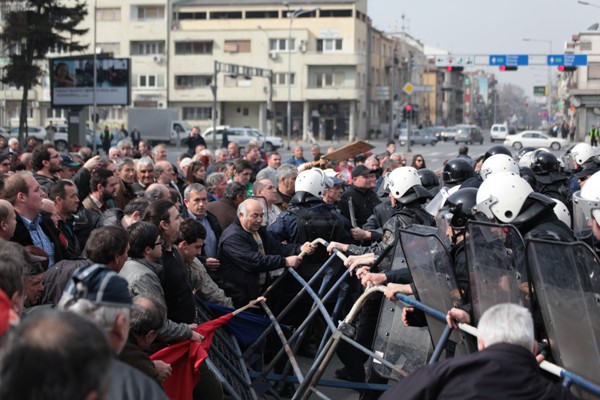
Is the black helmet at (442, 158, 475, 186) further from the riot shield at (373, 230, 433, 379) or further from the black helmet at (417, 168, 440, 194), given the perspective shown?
the riot shield at (373, 230, 433, 379)

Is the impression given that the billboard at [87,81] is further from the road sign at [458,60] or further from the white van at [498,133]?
the white van at [498,133]

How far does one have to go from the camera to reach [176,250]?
6879 millimetres

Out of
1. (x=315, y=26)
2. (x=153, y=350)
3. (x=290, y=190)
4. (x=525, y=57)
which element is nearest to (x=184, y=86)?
(x=315, y=26)

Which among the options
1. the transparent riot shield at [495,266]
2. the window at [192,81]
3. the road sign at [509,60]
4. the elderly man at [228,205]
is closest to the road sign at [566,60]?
the road sign at [509,60]

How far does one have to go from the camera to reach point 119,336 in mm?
3367

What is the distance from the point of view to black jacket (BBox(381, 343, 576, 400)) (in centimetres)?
361

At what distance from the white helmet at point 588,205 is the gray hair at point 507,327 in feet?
7.60

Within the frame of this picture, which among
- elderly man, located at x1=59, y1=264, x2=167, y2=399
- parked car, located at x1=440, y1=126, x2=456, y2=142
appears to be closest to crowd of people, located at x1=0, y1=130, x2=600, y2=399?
elderly man, located at x1=59, y1=264, x2=167, y2=399

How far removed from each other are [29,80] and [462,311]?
1783 inches

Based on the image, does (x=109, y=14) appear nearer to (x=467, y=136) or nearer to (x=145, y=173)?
(x=467, y=136)

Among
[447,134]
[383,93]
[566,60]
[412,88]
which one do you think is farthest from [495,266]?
[383,93]

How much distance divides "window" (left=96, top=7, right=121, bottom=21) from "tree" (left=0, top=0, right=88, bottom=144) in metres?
33.5

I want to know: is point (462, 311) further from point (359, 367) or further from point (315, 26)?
point (315, 26)

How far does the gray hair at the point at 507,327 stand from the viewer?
12.1 feet
